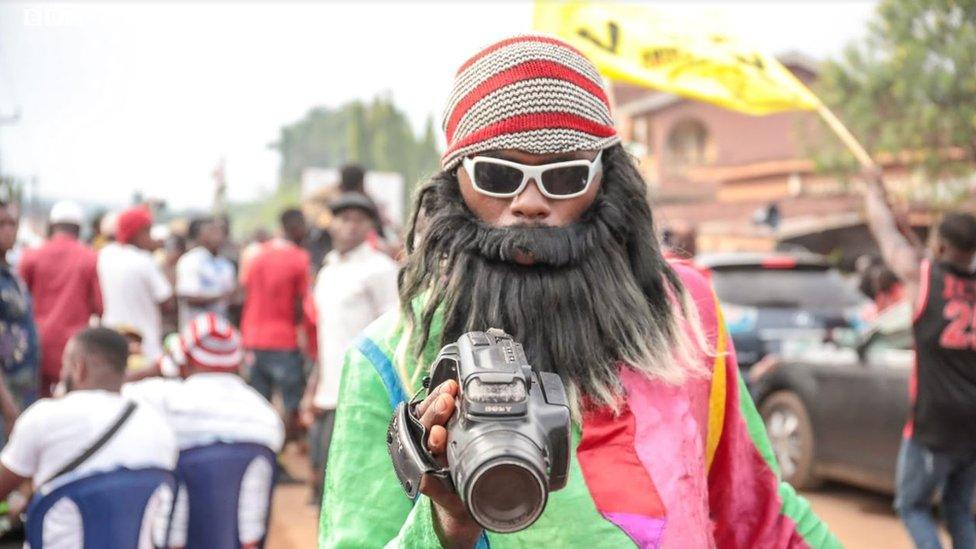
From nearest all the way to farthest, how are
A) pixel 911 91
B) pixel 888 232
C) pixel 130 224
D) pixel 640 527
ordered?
pixel 640 527, pixel 888 232, pixel 130 224, pixel 911 91

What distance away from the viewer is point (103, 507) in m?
3.88

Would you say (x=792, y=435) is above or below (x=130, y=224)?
below

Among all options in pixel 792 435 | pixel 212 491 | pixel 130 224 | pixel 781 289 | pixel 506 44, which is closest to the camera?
pixel 506 44

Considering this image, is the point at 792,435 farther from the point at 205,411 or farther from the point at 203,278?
the point at 205,411

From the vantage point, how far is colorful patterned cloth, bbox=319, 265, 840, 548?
1.62 meters

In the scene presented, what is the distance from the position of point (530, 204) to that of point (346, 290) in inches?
157

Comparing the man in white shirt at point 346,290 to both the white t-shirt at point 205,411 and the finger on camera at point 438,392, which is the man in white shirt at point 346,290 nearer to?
the white t-shirt at point 205,411

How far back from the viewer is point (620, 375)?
177cm

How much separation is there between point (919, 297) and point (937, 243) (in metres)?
0.28

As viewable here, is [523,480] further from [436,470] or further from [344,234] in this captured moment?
[344,234]

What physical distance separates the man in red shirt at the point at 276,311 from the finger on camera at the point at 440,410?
22.0ft

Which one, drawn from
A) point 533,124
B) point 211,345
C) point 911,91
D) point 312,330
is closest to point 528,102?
point 533,124

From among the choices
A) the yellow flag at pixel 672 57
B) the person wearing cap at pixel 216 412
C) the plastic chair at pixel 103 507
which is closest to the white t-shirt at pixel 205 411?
the person wearing cap at pixel 216 412

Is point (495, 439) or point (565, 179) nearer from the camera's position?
point (495, 439)
